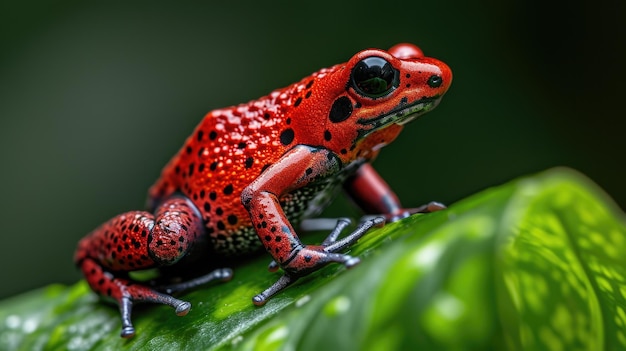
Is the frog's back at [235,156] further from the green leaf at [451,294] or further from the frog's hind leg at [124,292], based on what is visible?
the frog's hind leg at [124,292]

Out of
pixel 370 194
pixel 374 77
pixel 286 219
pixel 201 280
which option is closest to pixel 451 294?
pixel 286 219

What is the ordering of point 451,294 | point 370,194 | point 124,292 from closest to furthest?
point 451,294
point 124,292
point 370,194

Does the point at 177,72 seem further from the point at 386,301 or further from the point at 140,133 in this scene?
the point at 386,301

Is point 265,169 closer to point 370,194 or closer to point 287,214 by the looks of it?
point 287,214

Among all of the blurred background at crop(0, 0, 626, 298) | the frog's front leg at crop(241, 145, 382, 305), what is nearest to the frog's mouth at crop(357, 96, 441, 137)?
the frog's front leg at crop(241, 145, 382, 305)

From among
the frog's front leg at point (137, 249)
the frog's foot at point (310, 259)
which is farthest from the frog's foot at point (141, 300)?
the frog's foot at point (310, 259)

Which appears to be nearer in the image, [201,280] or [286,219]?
[286,219]
